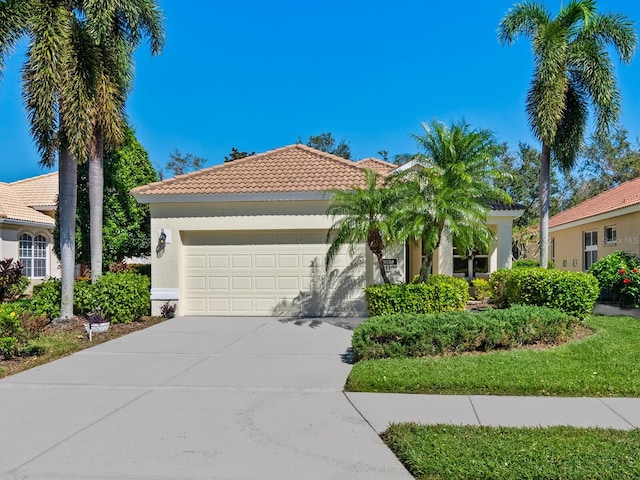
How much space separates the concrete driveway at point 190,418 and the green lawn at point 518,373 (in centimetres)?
68

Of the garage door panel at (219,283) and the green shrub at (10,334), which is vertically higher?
the garage door panel at (219,283)

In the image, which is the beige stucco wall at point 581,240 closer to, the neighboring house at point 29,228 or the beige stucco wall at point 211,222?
the beige stucco wall at point 211,222

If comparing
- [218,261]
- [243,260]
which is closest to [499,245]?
[243,260]

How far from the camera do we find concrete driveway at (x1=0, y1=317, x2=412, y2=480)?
4184 millimetres

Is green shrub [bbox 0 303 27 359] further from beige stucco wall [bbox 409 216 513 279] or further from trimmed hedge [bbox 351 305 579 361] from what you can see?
beige stucco wall [bbox 409 216 513 279]

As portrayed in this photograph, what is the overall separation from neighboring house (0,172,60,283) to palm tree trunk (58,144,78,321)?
10.2m

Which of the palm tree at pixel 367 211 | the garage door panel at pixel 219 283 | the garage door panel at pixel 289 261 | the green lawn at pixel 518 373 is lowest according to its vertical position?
the green lawn at pixel 518 373

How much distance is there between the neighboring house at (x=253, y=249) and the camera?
42.1 ft

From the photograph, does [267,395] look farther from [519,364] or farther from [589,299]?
[589,299]

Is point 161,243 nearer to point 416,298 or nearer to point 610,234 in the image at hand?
point 416,298

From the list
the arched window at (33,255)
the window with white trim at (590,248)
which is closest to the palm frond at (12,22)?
the arched window at (33,255)

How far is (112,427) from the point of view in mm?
5133

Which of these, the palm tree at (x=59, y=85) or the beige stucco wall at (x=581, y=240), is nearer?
the palm tree at (x=59, y=85)

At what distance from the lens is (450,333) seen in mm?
7699
